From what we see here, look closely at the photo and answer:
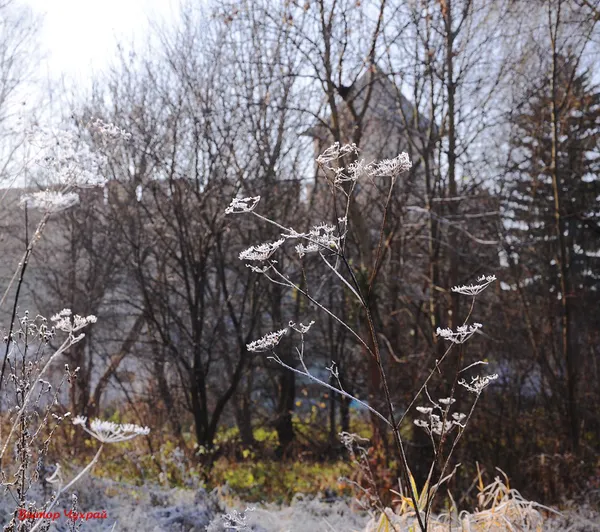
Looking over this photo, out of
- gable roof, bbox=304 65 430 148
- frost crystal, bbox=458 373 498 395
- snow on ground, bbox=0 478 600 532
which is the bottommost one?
snow on ground, bbox=0 478 600 532

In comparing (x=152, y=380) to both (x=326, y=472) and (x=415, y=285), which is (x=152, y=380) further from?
(x=415, y=285)

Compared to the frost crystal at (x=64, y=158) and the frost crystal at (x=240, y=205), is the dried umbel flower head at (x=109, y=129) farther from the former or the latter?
the frost crystal at (x=240, y=205)

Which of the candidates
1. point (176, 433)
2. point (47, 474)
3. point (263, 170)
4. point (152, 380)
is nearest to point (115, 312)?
point (152, 380)

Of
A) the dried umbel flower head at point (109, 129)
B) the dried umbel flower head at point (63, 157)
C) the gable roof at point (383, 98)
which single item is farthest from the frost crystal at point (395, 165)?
the gable roof at point (383, 98)

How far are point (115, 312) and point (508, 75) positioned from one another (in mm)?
6423

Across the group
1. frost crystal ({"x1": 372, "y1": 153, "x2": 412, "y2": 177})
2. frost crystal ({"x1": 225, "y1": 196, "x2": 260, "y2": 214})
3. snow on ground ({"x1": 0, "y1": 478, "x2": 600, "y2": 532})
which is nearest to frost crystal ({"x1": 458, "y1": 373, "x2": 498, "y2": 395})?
frost crystal ({"x1": 372, "y1": 153, "x2": 412, "y2": 177})

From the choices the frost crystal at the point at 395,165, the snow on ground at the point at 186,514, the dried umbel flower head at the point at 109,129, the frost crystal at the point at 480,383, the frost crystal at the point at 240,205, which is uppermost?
the dried umbel flower head at the point at 109,129

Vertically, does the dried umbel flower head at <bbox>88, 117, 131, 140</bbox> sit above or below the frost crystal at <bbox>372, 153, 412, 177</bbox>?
above

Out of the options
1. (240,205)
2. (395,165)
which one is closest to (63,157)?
(240,205)

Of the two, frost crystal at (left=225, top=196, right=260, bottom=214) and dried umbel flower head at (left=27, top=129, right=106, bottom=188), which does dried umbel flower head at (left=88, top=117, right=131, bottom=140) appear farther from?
frost crystal at (left=225, top=196, right=260, bottom=214)

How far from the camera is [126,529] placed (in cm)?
419

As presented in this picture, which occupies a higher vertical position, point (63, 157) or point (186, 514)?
point (63, 157)

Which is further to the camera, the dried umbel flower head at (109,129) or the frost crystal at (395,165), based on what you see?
the dried umbel flower head at (109,129)

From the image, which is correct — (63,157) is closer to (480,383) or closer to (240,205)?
(240,205)
